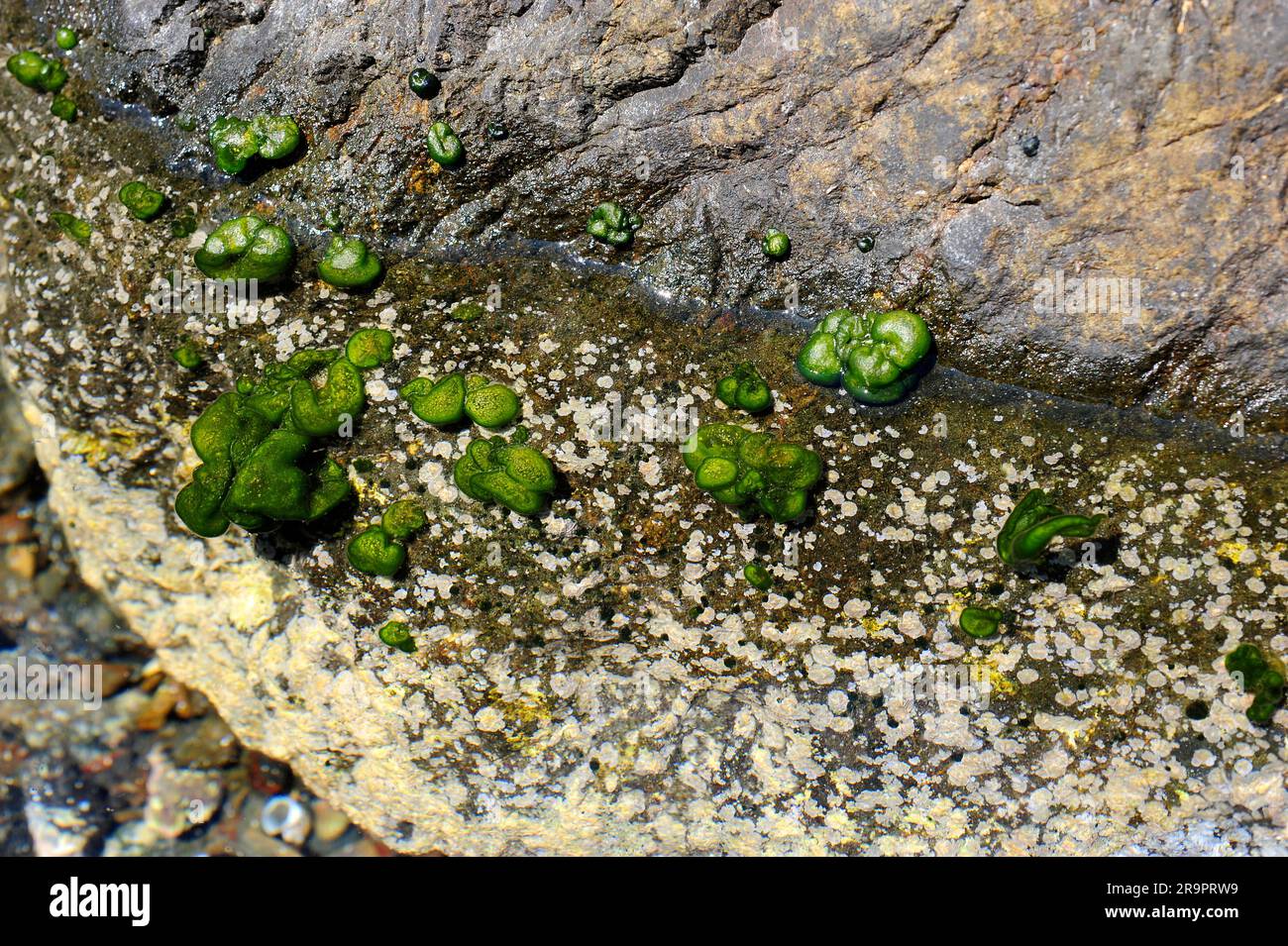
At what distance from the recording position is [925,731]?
3.71 m

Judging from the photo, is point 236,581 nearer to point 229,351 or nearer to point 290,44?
point 229,351

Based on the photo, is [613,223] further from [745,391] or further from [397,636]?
[397,636]

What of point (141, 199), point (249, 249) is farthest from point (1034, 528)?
point (141, 199)

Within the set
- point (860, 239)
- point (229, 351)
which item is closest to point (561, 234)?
point (860, 239)

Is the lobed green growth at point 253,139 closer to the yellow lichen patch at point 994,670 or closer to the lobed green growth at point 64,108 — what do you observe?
the lobed green growth at point 64,108

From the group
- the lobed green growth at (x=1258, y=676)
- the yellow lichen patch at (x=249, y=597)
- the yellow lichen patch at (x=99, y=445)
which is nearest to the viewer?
the lobed green growth at (x=1258, y=676)

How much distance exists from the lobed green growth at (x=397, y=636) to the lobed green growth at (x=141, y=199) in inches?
73.7

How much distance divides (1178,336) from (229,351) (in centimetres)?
349

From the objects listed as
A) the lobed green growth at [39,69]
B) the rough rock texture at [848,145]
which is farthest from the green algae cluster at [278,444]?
the lobed green growth at [39,69]

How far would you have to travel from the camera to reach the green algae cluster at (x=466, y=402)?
11.9ft

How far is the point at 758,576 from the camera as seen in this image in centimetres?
361

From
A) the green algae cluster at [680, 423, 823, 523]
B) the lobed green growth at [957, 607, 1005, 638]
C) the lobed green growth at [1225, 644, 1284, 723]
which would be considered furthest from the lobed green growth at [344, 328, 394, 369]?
the lobed green growth at [1225, 644, 1284, 723]

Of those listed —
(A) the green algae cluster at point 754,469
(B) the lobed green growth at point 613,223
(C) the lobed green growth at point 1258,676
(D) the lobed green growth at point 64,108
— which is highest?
(D) the lobed green growth at point 64,108

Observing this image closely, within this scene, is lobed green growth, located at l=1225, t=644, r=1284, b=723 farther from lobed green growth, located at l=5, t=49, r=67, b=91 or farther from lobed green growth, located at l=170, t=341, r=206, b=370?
lobed green growth, located at l=5, t=49, r=67, b=91
